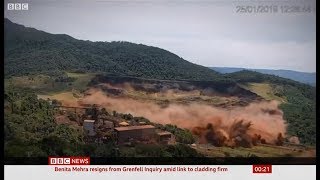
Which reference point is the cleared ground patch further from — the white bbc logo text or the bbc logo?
the bbc logo

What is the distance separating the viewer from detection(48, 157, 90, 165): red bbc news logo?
3.19 m

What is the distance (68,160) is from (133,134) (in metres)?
0.50

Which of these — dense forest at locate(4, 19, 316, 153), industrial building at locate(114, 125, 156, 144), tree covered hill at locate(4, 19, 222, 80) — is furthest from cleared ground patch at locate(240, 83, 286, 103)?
industrial building at locate(114, 125, 156, 144)

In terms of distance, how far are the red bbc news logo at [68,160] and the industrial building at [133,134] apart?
28 centimetres

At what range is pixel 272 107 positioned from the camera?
3.27 metres

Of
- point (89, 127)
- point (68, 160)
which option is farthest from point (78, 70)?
point (68, 160)

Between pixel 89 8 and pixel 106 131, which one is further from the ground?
pixel 89 8

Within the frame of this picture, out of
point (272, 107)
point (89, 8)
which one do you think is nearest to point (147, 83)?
point (89, 8)

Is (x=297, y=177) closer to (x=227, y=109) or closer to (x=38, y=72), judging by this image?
(x=227, y=109)

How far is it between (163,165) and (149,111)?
0.41 m

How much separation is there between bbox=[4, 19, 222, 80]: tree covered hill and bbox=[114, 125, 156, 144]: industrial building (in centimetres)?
41

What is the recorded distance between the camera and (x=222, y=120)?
3236 millimetres

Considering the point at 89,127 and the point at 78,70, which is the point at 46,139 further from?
the point at 78,70

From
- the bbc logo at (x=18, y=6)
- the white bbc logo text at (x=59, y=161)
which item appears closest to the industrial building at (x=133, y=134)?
the white bbc logo text at (x=59, y=161)
